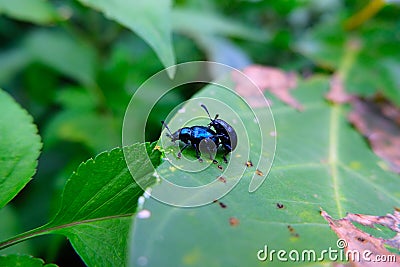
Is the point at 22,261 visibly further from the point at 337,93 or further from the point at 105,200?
the point at 337,93

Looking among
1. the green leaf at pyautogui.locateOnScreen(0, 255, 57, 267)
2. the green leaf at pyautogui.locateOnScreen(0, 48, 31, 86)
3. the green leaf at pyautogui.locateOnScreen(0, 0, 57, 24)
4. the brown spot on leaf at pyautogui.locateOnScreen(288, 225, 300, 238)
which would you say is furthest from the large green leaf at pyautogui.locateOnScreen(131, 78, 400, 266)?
the green leaf at pyautogui.locateOnScreen(0, 48, 31, 86)

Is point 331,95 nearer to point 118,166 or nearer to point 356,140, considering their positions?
point 356,140

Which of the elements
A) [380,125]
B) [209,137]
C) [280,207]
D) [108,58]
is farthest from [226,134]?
[108,58]

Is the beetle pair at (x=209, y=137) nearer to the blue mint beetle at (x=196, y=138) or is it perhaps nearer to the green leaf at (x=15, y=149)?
the blue mint beetle at (x=196, y=138)

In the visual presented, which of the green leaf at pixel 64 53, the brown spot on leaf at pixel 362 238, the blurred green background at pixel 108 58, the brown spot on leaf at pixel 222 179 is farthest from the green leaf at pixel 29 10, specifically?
the brown spot on leaf at pixel 362 238

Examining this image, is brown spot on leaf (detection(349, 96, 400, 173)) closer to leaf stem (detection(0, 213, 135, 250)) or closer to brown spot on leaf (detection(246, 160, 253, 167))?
brown spot on leaf (detection(246, 160, 253, 167))

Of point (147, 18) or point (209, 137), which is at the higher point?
point (147, 18)

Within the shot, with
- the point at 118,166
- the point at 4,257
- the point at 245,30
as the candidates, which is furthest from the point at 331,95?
the point at 4,257
